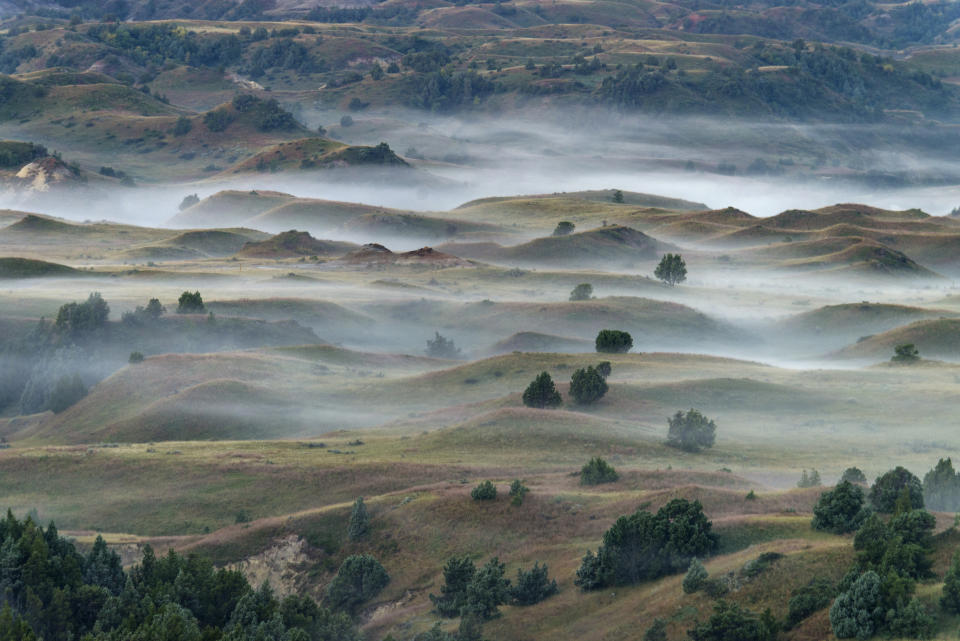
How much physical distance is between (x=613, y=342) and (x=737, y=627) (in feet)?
161

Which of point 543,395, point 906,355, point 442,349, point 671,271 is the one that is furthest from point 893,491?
point 671,271

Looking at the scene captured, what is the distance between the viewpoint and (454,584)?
2769 centimetres

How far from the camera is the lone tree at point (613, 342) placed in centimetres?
6788

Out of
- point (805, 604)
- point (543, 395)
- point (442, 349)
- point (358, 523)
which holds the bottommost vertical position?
point (358, 523)

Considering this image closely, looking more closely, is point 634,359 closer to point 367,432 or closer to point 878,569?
point 367,432

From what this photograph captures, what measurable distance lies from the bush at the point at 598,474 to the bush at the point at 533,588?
866 cm

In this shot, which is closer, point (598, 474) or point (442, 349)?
point (598, 474)

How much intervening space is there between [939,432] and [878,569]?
27363 millimetres

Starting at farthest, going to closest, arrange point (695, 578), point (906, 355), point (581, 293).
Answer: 1. point (581, 293)
2. point (906, 355)
3. point (695, 578)

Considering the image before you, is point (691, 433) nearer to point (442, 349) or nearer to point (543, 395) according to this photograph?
point (543, 395)

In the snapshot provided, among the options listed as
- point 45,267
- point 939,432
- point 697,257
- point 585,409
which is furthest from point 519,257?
point 939,432

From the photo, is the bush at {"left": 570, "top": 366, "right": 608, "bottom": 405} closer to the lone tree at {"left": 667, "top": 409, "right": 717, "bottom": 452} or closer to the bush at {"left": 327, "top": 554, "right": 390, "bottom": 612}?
the lone tree at {"left": 667, "top": 409, "right": 717, "bottom": 452}

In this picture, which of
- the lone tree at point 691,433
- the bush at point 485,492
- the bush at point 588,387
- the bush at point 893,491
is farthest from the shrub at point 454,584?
the bush at point 588,387

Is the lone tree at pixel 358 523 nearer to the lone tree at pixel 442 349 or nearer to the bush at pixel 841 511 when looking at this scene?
the bush at pixel 841 511
